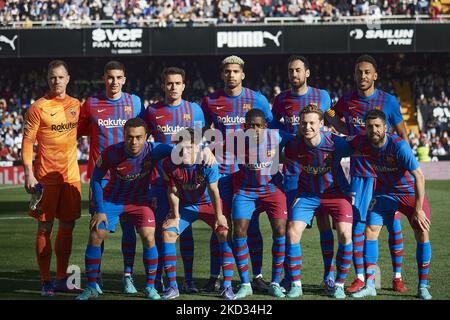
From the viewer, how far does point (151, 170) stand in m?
8.67

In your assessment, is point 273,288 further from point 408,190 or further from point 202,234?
point 202,234

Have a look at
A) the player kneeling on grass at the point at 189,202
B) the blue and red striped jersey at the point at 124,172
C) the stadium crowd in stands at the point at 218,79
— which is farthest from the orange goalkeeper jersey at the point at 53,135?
the stadium crowd in stands at the point at 218,79

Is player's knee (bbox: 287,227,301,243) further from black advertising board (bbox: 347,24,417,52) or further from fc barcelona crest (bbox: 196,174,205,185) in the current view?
black advertising board (bbox: 347,24,417,52)

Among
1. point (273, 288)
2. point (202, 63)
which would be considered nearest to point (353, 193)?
point (273, 288)

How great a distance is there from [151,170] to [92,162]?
882 mm

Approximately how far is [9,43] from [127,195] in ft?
86.0

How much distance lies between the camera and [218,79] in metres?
36.2

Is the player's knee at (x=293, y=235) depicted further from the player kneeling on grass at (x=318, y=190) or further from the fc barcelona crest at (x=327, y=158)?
the fc barcelona crest at (x=327, y=158)

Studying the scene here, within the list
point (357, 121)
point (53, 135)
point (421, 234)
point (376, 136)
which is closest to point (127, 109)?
point (53, 135)

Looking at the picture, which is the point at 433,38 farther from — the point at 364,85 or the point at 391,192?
the point at 391,192

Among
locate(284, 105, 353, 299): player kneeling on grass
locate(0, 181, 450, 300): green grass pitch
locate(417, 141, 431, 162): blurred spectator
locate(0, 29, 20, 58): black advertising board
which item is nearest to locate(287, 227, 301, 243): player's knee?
locate(284, 105, 353, 299): player kneeling on grass

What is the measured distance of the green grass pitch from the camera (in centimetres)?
884

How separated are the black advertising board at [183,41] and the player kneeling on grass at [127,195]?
82.2 feet

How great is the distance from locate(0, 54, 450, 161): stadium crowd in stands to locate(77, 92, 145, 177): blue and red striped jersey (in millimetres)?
25708
